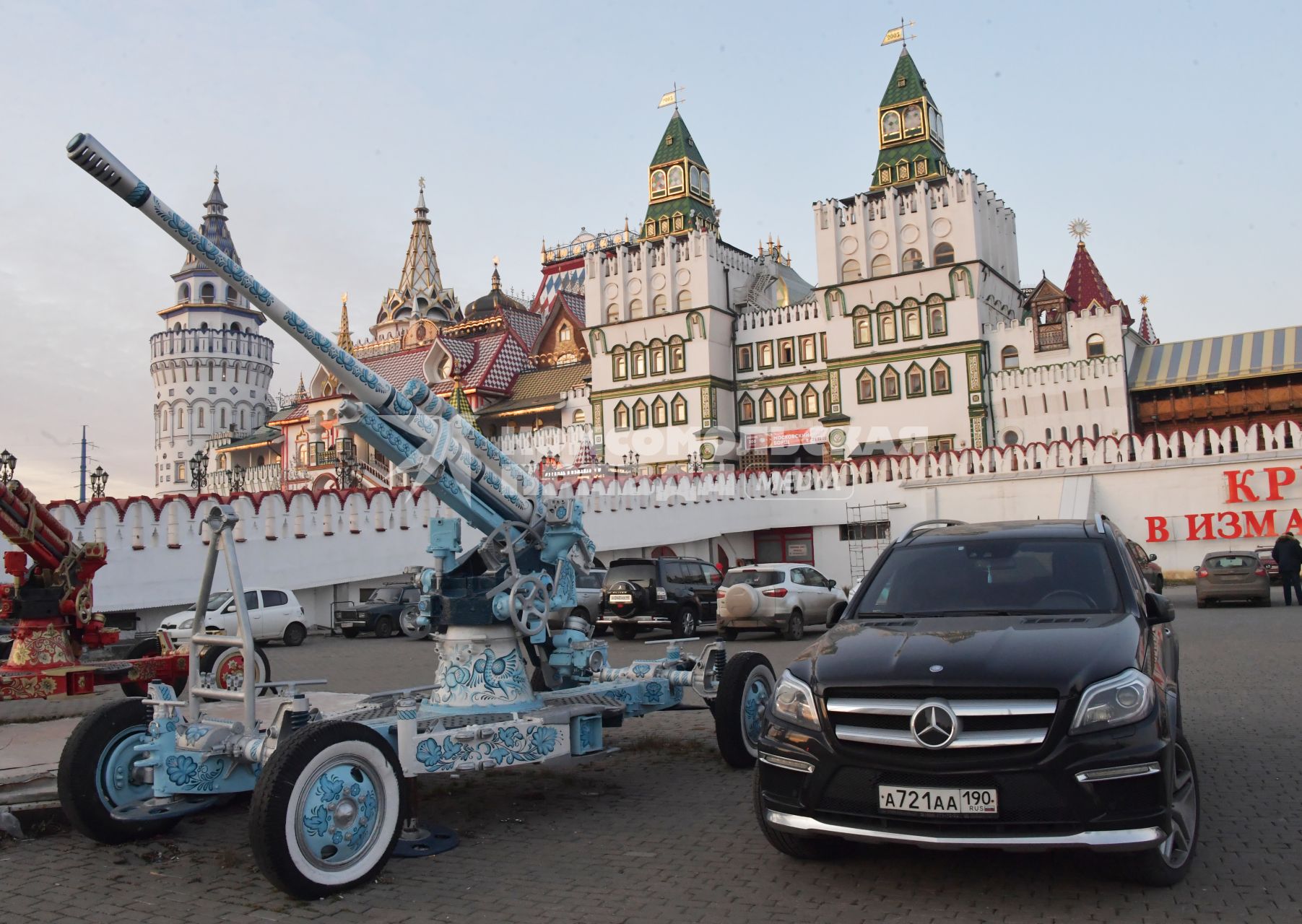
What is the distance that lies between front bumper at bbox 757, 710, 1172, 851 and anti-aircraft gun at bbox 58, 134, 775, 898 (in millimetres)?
2627

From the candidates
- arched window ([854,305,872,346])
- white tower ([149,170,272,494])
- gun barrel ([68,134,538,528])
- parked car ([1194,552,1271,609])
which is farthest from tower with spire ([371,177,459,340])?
gun barrel ([68,134,538,528])

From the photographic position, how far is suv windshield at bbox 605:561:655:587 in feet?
69.0

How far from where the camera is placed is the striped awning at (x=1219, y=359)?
39.7 metres

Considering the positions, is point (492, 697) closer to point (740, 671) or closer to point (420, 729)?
point (420, 729)

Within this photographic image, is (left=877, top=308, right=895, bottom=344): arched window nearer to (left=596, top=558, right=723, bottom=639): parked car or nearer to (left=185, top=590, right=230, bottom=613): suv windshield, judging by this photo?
(left=596, top=558, right=723, bottom=639): parked car

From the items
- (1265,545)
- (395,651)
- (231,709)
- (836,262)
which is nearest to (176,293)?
(836,262)

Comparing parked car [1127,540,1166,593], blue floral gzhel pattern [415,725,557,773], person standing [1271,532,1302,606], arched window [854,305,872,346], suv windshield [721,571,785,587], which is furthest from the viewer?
arched window [854,305,872,346]

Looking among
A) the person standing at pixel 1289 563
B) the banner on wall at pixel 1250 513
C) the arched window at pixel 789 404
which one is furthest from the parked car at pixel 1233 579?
the arched window at pixel 789 404

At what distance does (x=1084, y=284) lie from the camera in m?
45.0

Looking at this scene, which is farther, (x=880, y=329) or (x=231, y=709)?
(x=880, y=329)

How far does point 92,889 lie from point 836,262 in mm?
43253

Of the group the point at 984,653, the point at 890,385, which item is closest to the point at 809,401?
the point at 890,385

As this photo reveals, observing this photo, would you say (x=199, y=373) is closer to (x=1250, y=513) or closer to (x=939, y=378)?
(x=939, y=378)

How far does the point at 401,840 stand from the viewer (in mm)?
6105
